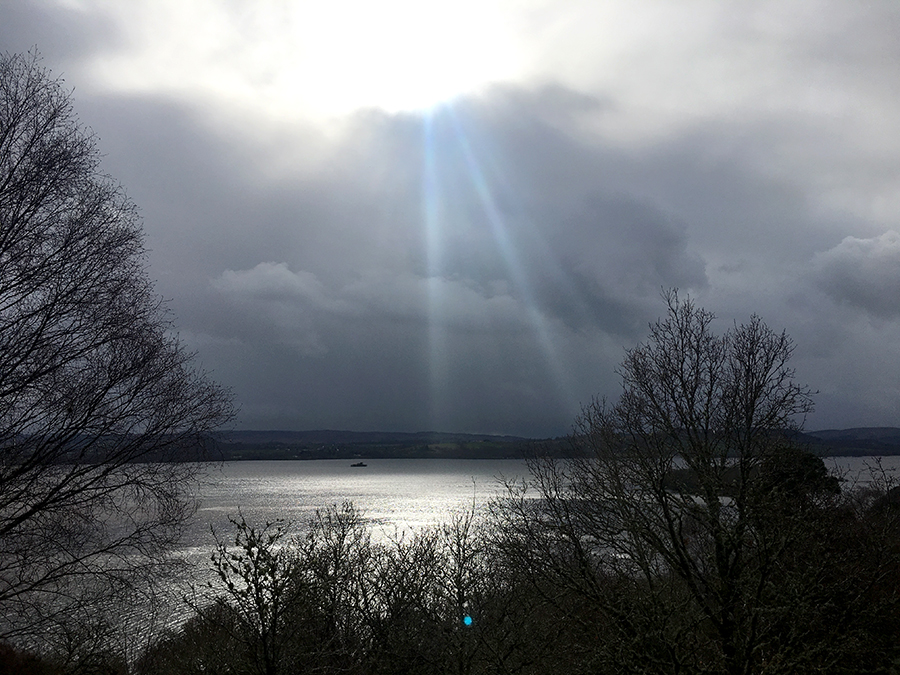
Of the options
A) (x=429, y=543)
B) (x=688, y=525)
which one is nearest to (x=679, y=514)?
(x=688, y=525)

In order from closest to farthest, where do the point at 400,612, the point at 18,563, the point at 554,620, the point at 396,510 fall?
the point at 18,563
the point at 554,620
the point at 400,612
the point at 396,510

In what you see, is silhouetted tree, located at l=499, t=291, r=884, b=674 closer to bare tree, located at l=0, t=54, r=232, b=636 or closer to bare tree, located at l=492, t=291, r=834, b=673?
bare tree, located at l=492, t=291, r=834, b=673

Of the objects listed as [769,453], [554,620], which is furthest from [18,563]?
[769,453]

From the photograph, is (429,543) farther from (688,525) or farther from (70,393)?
(70,393)

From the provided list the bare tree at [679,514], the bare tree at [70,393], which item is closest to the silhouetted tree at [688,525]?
the bare tree at [679,514]

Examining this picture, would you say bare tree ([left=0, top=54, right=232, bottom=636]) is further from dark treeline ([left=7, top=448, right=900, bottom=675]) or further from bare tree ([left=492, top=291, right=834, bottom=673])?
bare tree ([left=492, top=291, right=834, bottom=673])

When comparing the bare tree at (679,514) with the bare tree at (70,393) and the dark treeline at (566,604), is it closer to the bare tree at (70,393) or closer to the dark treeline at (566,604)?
the dark treeline at (566,604)

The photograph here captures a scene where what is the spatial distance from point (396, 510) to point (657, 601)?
10002cm

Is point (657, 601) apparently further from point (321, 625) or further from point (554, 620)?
point (321, 625)

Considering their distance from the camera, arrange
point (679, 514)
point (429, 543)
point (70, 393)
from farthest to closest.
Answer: point (429, 543) → point (679, 514) → point (70, 393)

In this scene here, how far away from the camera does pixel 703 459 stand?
16953 millimetres

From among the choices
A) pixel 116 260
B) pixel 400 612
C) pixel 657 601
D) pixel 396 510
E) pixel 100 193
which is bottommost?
pixel 396 510

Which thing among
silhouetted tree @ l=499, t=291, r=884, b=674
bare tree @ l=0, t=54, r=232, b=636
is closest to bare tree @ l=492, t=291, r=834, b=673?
silhouetted tree @ l=499, t=291, r=884, b=674

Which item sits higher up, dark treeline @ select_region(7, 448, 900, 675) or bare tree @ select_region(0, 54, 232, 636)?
bare tree @ select_region(0, 54, 232, 636)
